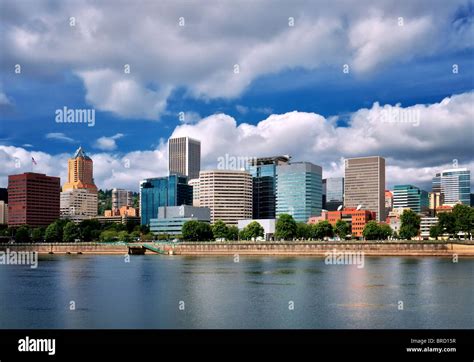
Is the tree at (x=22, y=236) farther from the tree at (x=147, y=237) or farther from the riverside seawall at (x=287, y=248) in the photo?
the tree at (x=147, y=237)

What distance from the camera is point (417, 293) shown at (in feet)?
165

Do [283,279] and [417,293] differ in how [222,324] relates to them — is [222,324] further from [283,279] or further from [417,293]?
[283,279]

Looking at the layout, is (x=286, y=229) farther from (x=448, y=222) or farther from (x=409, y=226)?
(x=448, y=222)

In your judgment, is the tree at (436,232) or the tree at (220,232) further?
the tree at (220,232)

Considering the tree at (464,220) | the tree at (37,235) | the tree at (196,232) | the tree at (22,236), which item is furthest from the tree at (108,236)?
the tree at (464,220)

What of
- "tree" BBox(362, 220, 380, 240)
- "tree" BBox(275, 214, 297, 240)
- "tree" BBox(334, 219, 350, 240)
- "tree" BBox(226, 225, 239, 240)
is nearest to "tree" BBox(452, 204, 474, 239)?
"tree" BBox(362, 220, 380, 240)

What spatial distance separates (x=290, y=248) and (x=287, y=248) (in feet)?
2.49

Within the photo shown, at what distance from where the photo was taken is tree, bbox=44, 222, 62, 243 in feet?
632

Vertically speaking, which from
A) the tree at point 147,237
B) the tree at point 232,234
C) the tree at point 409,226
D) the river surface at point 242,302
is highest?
the tree at point 409,226

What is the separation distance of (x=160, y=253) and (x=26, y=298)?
10431cm

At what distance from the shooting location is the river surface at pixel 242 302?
37000mm

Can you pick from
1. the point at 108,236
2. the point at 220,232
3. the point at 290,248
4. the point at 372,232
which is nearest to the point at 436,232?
the point at 372,232

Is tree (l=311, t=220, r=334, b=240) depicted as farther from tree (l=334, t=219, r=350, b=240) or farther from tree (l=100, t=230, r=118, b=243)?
tree (l=100, t=230, r=118, b=243)
